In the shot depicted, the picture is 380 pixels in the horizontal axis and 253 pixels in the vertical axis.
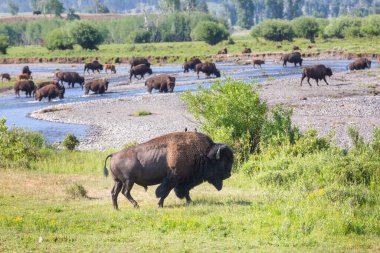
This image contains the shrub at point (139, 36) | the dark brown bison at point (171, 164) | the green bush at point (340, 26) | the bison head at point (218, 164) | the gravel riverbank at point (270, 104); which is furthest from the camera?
the shrub at point (139, 36)

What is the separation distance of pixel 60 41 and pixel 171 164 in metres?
92.8

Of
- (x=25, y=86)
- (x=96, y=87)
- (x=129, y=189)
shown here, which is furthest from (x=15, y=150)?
(x=25, y=86)

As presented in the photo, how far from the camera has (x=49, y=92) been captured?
4403 centimetres

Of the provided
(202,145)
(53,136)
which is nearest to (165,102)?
(53,136)

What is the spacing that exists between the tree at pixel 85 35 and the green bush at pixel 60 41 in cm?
108

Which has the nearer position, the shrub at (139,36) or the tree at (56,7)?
the shrub at (139,36)

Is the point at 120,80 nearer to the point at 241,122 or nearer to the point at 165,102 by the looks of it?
the point at 165,102

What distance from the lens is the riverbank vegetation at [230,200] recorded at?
10.0 metres

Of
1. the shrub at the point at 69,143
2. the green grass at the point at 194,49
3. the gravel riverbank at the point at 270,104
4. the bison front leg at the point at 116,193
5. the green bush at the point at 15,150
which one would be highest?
the bison front leg at the point at 116,193

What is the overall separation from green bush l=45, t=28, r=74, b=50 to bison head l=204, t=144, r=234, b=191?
91857 millimetres

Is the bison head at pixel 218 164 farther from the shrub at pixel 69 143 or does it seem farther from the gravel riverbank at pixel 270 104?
the shrub at pixel 69 143

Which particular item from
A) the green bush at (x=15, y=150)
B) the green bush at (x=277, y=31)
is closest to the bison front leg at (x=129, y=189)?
the green bush at (x=15, y=150)

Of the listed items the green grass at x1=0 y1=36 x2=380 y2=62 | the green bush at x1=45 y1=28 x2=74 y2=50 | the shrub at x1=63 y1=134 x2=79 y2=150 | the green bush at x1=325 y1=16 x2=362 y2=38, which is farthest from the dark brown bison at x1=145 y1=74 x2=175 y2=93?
the green bush at x1=325 y1=16 x2=362 y2=38

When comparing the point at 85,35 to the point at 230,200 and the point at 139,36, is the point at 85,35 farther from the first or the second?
the point at 230,200
